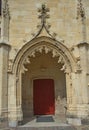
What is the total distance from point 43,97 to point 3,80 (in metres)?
2.76

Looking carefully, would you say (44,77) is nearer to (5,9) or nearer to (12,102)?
(12,102)

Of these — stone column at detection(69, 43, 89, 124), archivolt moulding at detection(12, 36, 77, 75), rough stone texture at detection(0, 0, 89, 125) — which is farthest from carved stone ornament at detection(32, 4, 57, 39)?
stone column at detection(69, 43, 89, 124)

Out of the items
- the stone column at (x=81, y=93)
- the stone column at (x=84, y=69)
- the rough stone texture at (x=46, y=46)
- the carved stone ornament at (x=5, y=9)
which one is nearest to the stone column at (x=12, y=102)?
the rough stone texture at (x=46, y=46)

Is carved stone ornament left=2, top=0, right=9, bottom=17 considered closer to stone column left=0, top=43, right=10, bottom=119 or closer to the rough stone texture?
the rough stone texture

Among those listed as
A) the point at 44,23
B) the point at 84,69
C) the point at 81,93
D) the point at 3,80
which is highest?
the point at 44,23

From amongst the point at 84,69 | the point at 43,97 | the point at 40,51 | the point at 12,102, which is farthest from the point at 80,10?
the point at 12,102

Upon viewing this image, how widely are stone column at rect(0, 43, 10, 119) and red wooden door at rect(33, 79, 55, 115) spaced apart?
7.71ft

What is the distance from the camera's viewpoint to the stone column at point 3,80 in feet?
29.2

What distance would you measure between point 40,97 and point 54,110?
2.82ft

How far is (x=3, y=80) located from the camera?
29.8ft

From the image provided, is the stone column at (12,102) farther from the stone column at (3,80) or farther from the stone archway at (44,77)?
the stone archway at (44,77)

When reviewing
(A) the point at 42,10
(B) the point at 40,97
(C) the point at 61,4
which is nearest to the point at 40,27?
(A) the point at 42,10

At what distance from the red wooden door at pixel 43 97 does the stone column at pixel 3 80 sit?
2.35 m

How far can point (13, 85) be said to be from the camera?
9.20 meters
